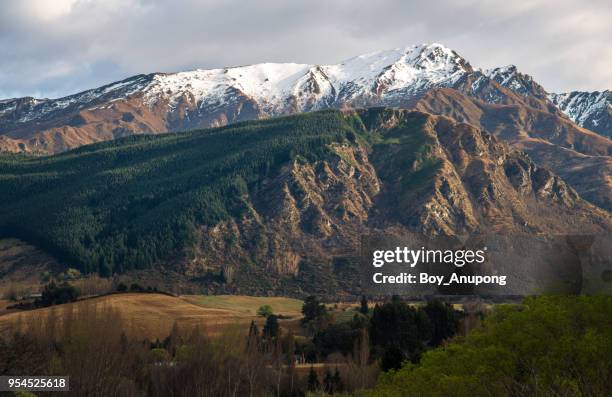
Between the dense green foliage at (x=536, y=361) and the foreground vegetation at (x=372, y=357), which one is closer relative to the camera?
the dense green foliage at (x=536, y=361)

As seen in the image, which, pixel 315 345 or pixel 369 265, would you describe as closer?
pixel 369 265

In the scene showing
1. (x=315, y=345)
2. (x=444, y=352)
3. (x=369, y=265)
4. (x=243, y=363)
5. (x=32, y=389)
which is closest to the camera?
(x=444, y=352)

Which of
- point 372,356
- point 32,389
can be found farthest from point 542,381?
point 372,356

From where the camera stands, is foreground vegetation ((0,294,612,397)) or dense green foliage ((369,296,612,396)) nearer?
dense green foliage ((369,296,612,396))

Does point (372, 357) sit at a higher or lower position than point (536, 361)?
lower

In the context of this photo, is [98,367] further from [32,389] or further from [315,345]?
[315,345]

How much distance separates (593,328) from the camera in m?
65.1

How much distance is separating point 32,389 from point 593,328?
187 feet

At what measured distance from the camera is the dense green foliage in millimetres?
59656

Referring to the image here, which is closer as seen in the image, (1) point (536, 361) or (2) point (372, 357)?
(1) point (536, 361)

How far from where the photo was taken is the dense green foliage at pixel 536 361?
196 feet

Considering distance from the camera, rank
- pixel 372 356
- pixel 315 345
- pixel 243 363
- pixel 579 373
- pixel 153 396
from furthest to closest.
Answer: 1. pixel 315 345
2. pixel 372 356
3. pixel 243 363
4. pixel 153 396
5. pixel 579 373

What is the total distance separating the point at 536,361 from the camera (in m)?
64.2

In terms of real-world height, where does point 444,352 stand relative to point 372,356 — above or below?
above
